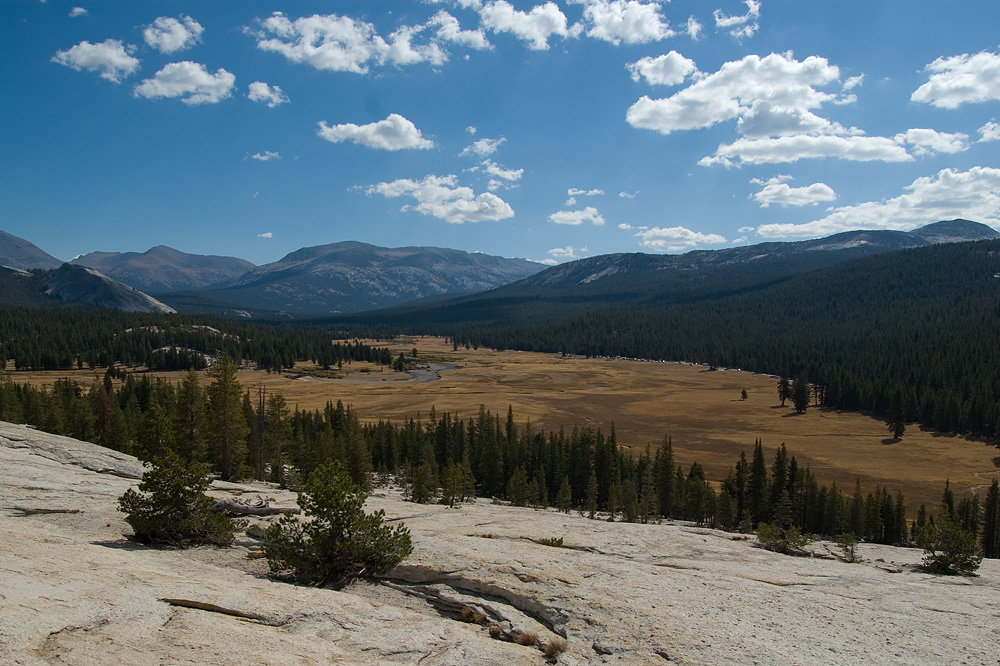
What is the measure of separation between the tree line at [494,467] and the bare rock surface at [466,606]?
16.2 meters

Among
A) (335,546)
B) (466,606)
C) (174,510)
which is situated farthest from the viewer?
(174,510)

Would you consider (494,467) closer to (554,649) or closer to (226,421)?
(226,421)

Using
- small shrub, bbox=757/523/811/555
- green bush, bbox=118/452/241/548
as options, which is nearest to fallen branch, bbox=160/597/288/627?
green bush, bbox=118/452/241/548

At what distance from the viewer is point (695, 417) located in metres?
129

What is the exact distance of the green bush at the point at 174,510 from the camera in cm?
2162

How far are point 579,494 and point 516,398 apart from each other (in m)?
80.3

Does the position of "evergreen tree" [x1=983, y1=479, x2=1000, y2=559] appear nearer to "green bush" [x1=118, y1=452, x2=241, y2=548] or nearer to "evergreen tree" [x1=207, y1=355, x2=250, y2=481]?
"green bush" [x1=118, y1=452, x2=241, y2=548]

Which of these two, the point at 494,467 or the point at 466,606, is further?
the point at 494,467

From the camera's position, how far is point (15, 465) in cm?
3073

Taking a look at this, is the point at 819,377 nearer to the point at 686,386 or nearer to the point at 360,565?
the point at 686,386

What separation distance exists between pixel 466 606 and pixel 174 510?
13323 mm

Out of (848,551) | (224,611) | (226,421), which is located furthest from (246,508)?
(848,551)

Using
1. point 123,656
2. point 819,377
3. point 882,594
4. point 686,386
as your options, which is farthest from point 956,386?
point 123,656

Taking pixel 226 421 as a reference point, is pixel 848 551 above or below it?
below
